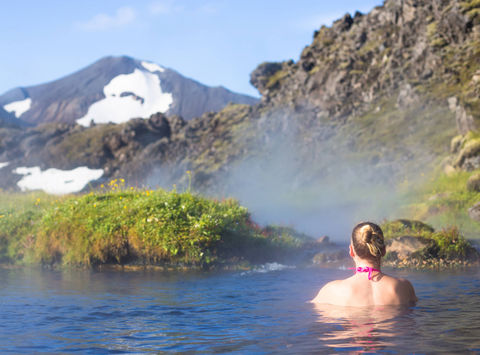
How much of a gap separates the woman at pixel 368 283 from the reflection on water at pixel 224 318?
0.58ft


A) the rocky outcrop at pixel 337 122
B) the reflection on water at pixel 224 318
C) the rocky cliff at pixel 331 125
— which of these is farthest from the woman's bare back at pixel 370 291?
the rocky cliff at pixel 331 125

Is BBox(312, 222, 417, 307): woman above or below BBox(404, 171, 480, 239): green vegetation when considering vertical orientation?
below

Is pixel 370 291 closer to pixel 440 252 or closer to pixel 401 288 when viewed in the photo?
pixel 401 288

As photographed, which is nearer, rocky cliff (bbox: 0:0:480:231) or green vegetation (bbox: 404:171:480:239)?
green vegetation (bbox: 404:171:480:239)

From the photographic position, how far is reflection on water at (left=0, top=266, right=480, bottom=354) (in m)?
6.82

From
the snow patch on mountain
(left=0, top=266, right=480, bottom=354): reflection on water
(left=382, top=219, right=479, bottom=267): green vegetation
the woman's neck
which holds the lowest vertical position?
(left=0, top=266, right=480, bottom=354): reflection on water

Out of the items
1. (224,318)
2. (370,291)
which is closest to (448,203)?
(224,318)

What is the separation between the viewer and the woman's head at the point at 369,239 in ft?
22.2

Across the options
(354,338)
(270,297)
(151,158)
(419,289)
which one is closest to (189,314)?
(270,297)

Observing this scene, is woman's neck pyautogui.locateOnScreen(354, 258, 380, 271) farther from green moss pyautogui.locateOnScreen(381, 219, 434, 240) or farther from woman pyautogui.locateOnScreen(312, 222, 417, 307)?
green moss pyautogui.locateOnScreen(381, 219, 434, 240)

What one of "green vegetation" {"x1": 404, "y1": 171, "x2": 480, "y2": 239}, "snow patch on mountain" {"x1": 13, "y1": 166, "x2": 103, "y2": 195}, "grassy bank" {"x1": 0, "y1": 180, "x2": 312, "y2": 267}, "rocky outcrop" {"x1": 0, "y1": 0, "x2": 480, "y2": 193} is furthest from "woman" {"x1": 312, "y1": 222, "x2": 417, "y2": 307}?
"snow patch on mountain" {"x1": 13, "y1": 166, "x2": 103, "y2": 195}

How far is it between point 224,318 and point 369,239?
3.42m

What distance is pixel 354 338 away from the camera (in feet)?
22.2

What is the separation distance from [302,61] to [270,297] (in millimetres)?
120894
